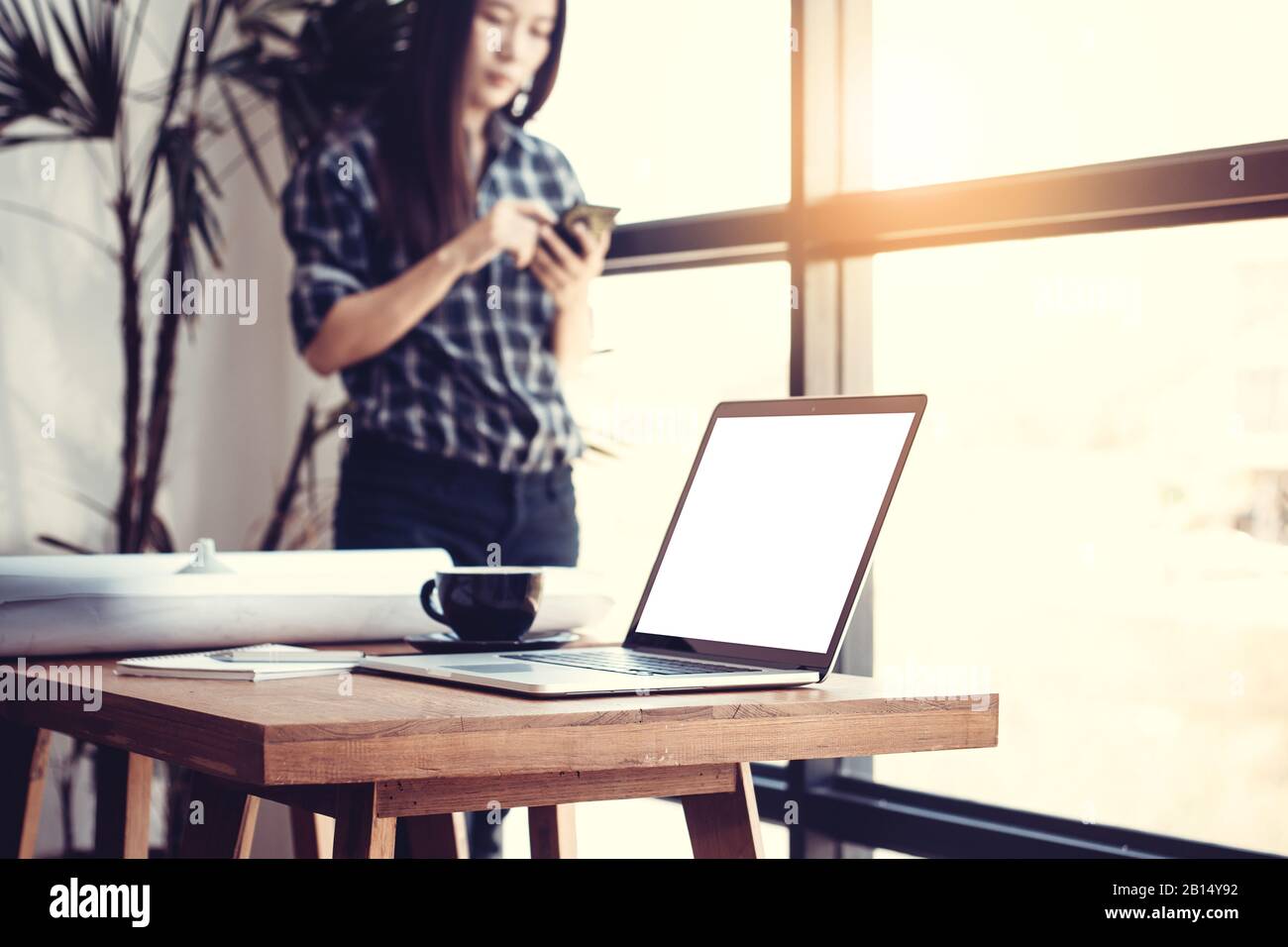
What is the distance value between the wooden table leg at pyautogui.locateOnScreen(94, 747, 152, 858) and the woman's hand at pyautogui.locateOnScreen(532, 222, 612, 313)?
148cm

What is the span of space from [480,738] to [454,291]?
2.07 m

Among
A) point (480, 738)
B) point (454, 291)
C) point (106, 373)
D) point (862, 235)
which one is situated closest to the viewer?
point (480, 738)

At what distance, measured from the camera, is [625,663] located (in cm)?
138

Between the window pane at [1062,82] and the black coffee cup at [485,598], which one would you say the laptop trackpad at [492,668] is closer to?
the black coffee cup at [485,598]

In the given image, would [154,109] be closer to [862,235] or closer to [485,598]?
[862,235]

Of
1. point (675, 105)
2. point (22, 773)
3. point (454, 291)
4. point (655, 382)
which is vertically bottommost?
point (22, 773)

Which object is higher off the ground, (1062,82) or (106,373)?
(1062,82)

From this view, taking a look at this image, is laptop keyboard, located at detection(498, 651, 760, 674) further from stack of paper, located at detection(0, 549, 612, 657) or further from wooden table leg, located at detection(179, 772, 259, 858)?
wooden table leg, located at detection(179, 772, 259, 858)

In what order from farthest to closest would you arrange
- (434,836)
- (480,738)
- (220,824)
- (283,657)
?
1. (434,836)
2. (220,824)
3. (283,657)
4. (480,738)

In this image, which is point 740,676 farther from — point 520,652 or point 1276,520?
point 1276,520

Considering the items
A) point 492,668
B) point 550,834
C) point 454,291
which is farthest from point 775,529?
point 454,291

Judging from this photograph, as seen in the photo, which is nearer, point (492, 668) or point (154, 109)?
point (492, 668)
